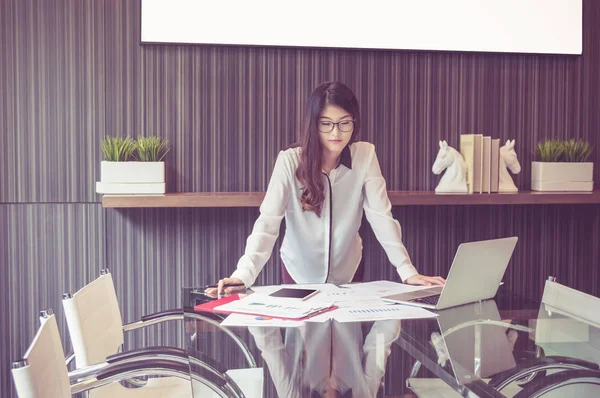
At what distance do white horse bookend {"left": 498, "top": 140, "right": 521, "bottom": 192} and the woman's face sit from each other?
3.95 ft

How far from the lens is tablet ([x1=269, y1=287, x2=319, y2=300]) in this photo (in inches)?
86.7

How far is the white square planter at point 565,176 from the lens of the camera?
3619 mm

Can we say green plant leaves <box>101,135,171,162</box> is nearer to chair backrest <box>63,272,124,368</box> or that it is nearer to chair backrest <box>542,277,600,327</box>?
chair backrest <box>63,272,124,368</box>

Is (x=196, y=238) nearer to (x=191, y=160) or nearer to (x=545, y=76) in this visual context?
(x=191, y=160)

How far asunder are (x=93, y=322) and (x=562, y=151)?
2.64 meters

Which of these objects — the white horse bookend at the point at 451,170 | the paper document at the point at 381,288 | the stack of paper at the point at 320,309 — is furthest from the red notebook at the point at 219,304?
the white horse bookend at the point at 451,170

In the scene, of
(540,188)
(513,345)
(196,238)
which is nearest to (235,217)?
(196,238)

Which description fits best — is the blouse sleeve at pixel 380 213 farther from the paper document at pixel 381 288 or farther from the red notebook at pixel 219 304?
the red notebook at pixel 219 304

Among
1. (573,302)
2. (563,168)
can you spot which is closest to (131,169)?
(573,302)

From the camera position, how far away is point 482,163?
356 cm

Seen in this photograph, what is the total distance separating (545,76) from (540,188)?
643 millimetres

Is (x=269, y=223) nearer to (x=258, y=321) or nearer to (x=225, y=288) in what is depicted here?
(x=225, y=288)

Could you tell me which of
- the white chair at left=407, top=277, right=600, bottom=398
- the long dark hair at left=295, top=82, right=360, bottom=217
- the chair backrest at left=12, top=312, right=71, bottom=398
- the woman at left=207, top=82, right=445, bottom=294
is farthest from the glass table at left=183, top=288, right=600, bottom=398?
the long dark hair at left=295, top=82, right=360, bottom=217

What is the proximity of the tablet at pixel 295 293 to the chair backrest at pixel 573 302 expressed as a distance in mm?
766
